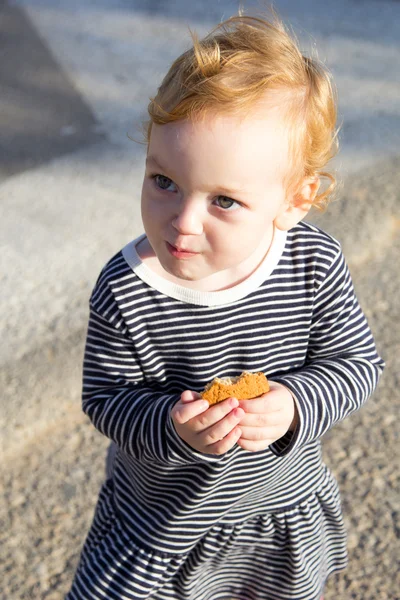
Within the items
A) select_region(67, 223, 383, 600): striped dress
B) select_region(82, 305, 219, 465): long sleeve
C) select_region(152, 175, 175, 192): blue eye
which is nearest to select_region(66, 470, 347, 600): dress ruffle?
select_region(67, 223, 383, 600): striped dress

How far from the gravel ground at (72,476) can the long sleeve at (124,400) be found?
0.66m

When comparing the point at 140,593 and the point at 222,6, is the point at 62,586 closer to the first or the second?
the point at 140,593

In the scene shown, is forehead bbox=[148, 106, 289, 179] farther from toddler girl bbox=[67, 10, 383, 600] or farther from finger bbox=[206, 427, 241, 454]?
finger bbox=[206, 427, 241, 454]

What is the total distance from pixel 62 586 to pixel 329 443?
2.46 ft

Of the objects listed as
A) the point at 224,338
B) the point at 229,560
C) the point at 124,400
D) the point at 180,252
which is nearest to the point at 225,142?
the point at 180,252

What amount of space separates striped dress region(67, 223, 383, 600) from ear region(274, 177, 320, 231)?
2.4 inches

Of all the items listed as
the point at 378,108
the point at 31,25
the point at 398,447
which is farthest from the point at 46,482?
the point at 31,25

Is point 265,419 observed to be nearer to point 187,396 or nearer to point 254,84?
point 187,396

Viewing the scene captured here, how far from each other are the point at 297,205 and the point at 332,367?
0.90 ft

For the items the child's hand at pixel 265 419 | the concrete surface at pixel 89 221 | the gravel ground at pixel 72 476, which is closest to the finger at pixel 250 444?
the child's hand at pixel 265 419

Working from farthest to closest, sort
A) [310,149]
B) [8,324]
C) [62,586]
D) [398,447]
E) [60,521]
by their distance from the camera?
[8,324], [398,447], [60,521], [62,586], [310,149]

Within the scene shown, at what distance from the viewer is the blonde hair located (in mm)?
1056

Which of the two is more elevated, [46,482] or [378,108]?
[378,108]

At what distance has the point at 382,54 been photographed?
3756 millimetres
